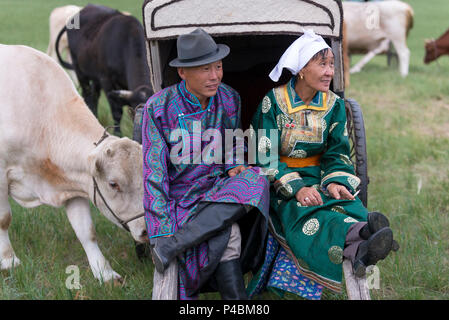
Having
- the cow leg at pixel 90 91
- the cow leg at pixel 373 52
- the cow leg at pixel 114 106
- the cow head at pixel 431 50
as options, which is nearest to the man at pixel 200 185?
the cow leg at pixel 114 106

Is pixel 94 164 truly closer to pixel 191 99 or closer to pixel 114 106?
pixel 191 99

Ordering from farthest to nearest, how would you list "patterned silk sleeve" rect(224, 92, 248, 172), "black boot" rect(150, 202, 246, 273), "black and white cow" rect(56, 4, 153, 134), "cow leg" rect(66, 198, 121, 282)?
"black and white cow" rect(56, 4, 153, 134) → "cow leg" rect(66, 198, 121, 282) → "patterned silk sleeve" rect(224, 92, 248, 172) → "black boot" rect(150, 202, 246, 273)

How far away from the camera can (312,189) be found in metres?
3.02

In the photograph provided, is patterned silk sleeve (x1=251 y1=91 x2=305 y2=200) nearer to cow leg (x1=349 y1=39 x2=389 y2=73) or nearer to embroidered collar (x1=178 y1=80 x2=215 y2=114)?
embroidered collar (x1=178 y1=80 x2=215 y2=114)

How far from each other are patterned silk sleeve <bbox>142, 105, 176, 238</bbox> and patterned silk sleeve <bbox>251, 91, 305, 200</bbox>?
55 centimetres

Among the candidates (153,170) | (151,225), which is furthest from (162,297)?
(153,170)

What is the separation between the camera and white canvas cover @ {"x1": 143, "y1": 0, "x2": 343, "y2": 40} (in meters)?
3.29

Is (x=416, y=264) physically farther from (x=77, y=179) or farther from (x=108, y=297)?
(x=77, y=179)

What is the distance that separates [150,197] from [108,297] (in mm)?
793

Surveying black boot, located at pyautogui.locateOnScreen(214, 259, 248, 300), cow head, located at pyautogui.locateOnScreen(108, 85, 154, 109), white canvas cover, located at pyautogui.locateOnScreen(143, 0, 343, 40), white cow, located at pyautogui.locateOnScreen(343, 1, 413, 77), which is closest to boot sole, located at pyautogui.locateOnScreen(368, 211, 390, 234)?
black boot, located at pyautogui.locateOnScreen(214, 259, 248, 300)

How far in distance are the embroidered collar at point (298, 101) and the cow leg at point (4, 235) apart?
78.4 inches

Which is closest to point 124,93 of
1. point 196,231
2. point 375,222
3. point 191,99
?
point 191,99

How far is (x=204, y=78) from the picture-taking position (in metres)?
2.97

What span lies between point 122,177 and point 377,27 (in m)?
11.1
